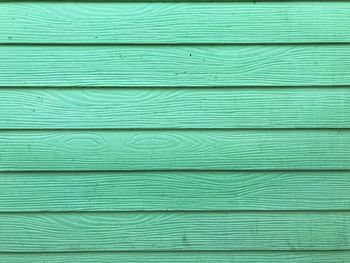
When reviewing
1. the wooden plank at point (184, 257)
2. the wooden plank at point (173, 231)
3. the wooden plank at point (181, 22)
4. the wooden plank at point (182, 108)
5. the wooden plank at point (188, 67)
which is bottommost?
the wooden plank at point (184, 257)

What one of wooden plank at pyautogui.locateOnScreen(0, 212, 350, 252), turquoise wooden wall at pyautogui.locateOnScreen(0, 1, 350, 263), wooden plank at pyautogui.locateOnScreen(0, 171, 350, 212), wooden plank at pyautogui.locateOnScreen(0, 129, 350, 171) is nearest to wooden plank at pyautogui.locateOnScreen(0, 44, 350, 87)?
turquoise wooden wall at pyautogui.locateOnScreen(0, 1, 350, 263)

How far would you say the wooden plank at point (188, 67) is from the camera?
208cm

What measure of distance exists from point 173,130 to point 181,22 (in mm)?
437

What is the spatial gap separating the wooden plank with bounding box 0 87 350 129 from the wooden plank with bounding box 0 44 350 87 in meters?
0.04

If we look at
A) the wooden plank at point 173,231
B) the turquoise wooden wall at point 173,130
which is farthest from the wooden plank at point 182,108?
the wooden plank at point 173,231

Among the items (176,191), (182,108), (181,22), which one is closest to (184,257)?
(176,191)

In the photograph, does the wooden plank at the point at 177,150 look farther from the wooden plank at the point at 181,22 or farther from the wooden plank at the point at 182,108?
the wooden plank at the point at 181,22

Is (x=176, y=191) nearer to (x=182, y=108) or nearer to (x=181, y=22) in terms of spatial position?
(x=182, y=108)

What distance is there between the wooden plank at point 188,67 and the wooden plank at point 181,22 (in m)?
0.04

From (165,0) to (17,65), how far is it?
65cm

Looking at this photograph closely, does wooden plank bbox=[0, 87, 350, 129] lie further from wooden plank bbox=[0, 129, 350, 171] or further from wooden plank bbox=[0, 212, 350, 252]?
wooden plank bbox=[0, 212, 350, 252]

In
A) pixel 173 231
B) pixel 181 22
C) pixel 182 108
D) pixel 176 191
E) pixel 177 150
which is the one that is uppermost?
pixel 181 22

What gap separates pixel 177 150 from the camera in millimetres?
2135

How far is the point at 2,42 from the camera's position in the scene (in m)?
2.07
